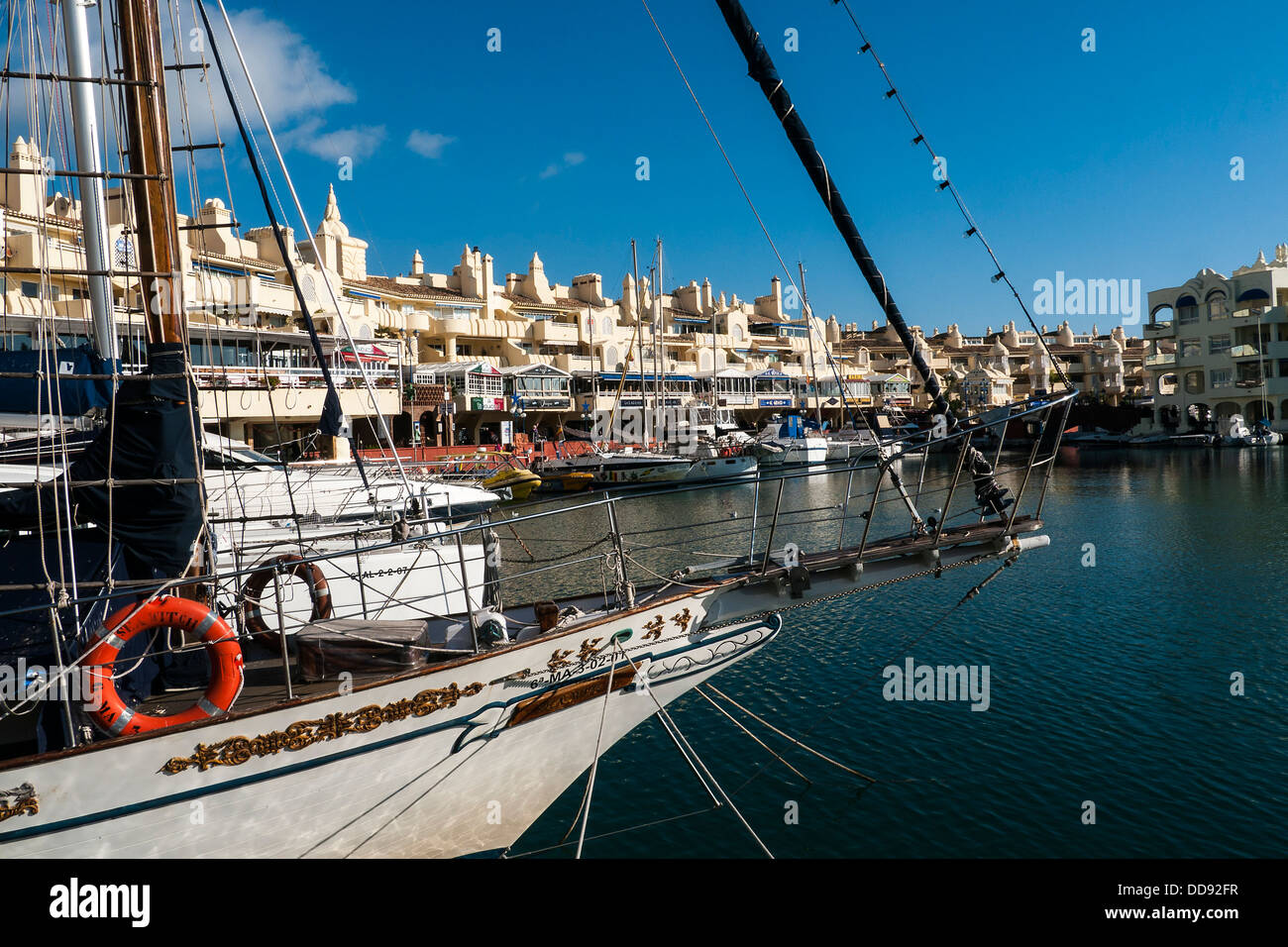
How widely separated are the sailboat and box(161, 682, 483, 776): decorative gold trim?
0.6 inches

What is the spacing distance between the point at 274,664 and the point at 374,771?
1719 mm

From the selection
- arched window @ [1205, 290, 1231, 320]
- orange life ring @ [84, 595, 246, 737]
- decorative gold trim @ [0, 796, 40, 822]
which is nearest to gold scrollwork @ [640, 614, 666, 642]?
orange life ring @ [84, 595, 246, 737]

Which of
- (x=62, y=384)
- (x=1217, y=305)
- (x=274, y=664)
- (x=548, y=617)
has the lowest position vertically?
(x=274, y=664)

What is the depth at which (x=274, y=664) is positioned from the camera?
8.01 m

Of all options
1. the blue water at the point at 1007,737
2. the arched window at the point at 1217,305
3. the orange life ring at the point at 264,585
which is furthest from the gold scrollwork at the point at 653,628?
the arched window at the point at 1217,305

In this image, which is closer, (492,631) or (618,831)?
(492,631)

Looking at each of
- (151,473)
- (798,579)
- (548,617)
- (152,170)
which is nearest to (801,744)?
(798,579)

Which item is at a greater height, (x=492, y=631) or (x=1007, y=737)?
(x=492, y=631)

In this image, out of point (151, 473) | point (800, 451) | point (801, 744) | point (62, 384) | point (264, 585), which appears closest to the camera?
point (151, 473)

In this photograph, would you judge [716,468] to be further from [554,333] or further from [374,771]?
[374,771]

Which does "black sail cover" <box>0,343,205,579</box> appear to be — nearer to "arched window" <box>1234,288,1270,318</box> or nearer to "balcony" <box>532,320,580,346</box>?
"balcony" <box>532,320,580,346</box>

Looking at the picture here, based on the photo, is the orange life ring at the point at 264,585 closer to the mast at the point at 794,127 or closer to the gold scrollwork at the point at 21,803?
the gold scrollwork at the point at 21,803

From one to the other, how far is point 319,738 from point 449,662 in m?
1.16
